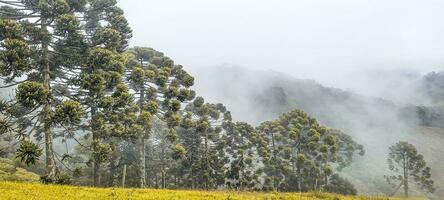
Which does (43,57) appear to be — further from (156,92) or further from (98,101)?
(156,92)

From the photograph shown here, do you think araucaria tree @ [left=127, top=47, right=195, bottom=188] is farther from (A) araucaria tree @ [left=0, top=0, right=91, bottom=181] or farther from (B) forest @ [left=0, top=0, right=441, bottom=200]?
(A) araucaria tree @ [left=0, top=0, right=91, bottom=181]

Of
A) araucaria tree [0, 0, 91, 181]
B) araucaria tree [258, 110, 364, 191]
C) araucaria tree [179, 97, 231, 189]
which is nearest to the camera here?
araucaria tree [0, 0, 91, 181]

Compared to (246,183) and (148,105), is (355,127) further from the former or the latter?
(148,105)

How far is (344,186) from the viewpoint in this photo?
306 ft

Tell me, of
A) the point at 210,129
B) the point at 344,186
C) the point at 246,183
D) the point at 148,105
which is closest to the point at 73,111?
the point at 148,105

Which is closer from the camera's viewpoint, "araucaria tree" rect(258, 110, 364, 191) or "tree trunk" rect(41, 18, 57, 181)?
"tree trunk" rect(41, 18, 57, 181)

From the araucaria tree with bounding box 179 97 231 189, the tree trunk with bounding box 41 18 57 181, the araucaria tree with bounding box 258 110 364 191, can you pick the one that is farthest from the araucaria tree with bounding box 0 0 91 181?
the araucaria tree with bounding box 258 110 364 191

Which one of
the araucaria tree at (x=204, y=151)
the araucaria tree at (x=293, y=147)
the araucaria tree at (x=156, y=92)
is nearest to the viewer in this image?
the araucaria tree at (x=156, y=92)

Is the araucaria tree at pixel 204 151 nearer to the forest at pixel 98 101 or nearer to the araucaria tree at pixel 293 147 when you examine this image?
the forest at pixel 98 101

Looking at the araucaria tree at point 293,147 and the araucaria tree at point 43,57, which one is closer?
the araucaria tree at point 43,57

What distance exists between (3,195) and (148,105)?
25016 millimetres

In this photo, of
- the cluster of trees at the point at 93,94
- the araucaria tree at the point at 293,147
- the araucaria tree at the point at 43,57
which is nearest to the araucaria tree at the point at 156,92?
the cluster of trees at the point at 93,94

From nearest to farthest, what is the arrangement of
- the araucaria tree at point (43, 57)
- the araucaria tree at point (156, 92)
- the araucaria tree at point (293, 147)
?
Result: the araucaria tree at point (43, 57), the araucaria tree at point (156, 92), the araucaria tree at point (293, 147)

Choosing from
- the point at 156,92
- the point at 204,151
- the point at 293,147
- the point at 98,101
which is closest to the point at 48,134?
the point at 98,101
